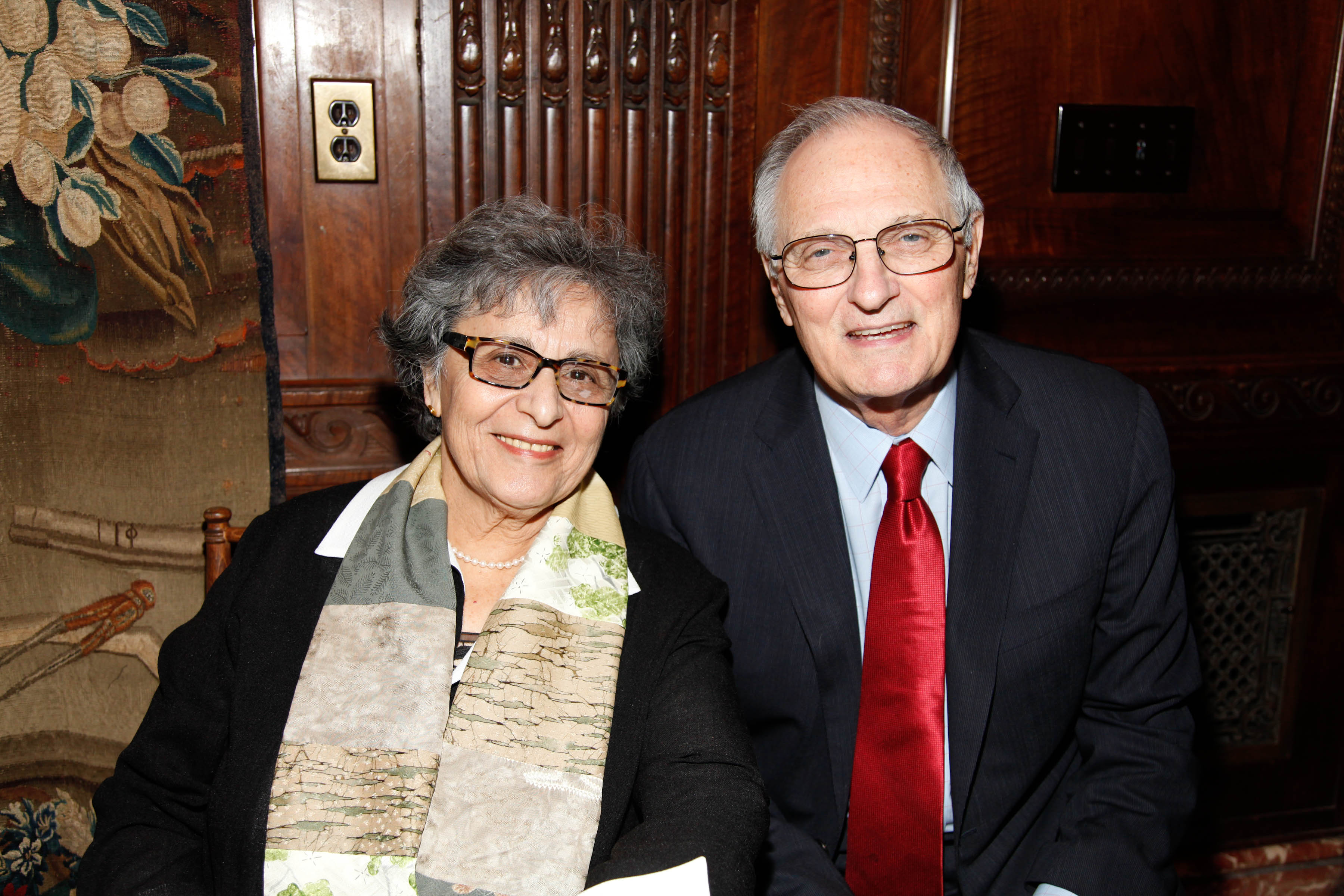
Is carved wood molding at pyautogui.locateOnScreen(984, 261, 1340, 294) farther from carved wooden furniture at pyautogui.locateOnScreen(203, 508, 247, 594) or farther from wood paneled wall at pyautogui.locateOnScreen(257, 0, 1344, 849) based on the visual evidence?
carved wooden furniture at pyautogui.locateOnScreen(203, 508, 247, 594)

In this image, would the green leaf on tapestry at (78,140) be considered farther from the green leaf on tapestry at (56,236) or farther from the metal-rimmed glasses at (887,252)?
the metal-rimmed glasses at (887,252)

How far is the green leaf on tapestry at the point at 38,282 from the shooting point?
4.90 feet

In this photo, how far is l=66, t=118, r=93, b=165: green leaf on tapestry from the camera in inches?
59.2

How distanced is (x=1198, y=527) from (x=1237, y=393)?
1.04ft

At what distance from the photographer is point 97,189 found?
1.53 metres

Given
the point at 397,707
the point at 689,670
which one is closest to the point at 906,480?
the point at 689,670

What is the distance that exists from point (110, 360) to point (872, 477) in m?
1.28

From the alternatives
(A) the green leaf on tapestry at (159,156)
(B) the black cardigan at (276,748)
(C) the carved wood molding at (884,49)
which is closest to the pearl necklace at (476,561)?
(B) the black cardigan at (276,748)

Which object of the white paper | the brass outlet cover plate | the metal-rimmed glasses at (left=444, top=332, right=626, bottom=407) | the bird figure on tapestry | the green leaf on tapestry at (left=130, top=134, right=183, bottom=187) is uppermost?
the brass outlet cover plate

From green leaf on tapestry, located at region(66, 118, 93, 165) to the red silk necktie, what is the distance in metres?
1.40

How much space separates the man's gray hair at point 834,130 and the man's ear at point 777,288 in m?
0.02

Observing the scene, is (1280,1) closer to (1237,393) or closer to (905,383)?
(1237,393)

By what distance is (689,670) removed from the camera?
1.40 m

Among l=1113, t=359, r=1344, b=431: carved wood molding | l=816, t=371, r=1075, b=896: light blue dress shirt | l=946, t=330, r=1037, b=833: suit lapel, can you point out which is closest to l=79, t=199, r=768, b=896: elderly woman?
l=816, t=371, r=1075, b=896: light blue dress shirt
